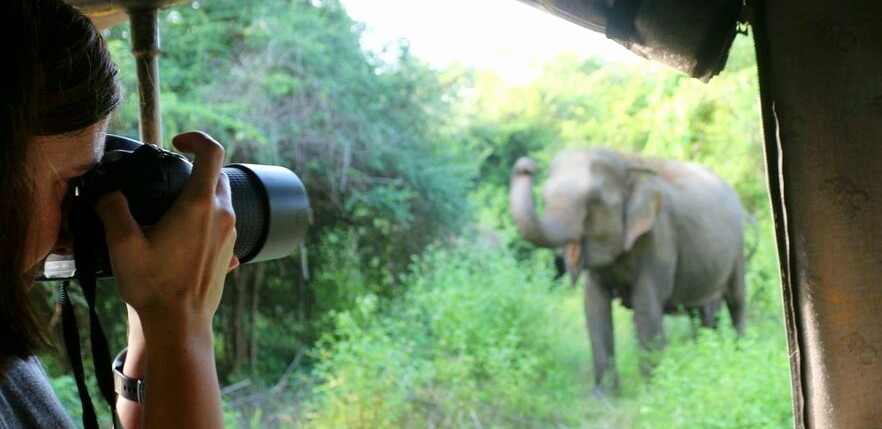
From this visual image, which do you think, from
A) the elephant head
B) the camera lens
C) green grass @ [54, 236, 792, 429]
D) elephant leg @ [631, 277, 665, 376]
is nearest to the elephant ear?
the elephant head

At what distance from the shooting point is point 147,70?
1.27 metres

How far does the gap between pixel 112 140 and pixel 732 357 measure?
2508 millimetres

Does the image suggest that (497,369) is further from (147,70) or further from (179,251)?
(179,251)

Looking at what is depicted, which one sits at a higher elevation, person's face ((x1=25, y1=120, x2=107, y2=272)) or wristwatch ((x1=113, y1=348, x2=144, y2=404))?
person's face ((x1=25, y1=120, x2=107, y2=272))

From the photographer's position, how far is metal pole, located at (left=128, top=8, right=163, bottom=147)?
123cm

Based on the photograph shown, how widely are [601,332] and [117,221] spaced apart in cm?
371

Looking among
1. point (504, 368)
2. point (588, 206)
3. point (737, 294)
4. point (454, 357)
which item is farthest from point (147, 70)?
point (737, 294)

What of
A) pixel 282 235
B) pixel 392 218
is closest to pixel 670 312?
pixel 392 218

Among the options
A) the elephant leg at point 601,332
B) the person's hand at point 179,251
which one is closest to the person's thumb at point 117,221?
the person's hand at point 179,251

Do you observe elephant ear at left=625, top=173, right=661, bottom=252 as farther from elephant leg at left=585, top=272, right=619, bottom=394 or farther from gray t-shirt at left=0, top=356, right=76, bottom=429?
gray t-shirt at left=0, top=356, right=76, bottom=429

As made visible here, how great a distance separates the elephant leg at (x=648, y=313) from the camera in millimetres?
4137

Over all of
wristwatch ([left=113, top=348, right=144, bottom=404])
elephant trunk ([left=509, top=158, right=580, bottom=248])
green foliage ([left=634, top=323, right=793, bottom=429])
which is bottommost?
green foliage ([left=634, top=323, right=793, bottom=429])

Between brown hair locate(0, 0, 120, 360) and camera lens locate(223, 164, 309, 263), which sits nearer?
brown hair locate(0, 0, 120, 360)

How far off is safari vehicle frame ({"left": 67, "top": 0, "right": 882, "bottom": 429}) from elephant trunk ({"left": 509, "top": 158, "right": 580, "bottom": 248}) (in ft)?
10.7
